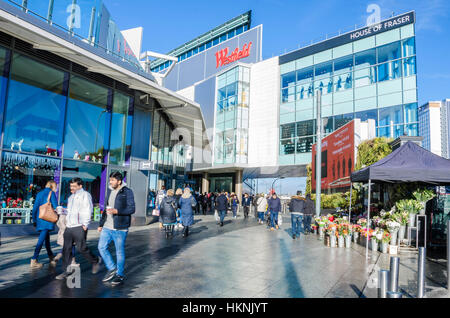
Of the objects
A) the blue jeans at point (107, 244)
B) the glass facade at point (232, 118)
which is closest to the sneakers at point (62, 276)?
the blue jeans at point (107, 244)

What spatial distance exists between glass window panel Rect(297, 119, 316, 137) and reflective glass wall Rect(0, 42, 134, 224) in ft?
64.4

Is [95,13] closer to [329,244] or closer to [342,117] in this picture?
[329,244]

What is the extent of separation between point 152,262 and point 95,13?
946cm

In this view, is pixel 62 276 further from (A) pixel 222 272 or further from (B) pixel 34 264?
(A) pixel 222 272

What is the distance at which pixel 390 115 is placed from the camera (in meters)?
25.4

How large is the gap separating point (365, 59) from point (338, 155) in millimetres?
15247

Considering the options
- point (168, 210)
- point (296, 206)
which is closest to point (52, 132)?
point (168, 210)

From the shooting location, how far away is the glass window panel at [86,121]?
11.6 m

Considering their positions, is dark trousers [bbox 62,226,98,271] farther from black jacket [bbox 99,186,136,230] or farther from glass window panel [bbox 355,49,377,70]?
glass window panel [bbox 355,49,377,70]

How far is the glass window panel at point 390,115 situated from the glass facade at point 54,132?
19.9 metres

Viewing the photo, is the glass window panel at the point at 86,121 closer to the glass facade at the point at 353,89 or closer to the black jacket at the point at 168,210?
the black jacket at the point at 168,210

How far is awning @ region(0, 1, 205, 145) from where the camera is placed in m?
7.96
